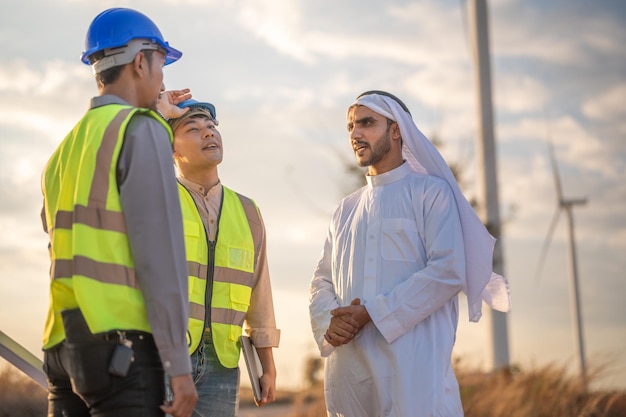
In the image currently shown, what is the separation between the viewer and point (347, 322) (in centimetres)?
502

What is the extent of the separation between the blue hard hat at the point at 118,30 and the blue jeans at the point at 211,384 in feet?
5.55

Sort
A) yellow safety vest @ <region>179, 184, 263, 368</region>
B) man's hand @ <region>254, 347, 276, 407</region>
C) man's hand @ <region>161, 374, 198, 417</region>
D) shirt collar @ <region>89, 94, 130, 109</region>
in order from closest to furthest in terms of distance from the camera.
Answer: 1. man's hand @ <region>161, 374, 198, 417</region>
2. shirt collar @ <region>89, 94, 130, 109</region>
3. yellow safety vest @ <region>179, 184, 263, 368</region>
4. man's hand @ <region>254, 347, 276, 407</region>

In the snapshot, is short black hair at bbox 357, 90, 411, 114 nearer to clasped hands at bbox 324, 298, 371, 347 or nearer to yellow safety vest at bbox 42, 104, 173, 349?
clasped hands at bbox 324, 298, 371, 347

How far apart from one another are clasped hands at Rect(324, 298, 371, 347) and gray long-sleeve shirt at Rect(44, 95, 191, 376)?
2.00 metres

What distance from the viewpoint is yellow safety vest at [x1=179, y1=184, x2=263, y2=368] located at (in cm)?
470

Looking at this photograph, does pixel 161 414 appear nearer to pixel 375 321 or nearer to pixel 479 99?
pixel 375 321

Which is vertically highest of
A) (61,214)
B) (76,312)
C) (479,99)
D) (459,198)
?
(479,99)

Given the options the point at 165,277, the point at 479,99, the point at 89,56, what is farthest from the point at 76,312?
the point at 479,99

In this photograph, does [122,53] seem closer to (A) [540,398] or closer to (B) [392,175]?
(B) [392,175]

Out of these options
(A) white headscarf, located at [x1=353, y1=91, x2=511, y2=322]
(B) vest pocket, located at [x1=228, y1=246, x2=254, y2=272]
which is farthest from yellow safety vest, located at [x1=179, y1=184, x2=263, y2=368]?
(A) white headscarf, located at [x1=353, y1=91, x2=511, y2=322]

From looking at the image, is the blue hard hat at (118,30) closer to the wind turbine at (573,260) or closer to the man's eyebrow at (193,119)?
the man's eyebrow at (193,119)

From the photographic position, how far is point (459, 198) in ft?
17.3

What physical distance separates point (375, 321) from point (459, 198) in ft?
2.89

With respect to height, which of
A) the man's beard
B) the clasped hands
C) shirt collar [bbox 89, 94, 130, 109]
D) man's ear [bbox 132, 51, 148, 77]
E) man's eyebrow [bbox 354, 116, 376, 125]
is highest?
man's eyebrow [bbox 354, 116, 376, 125]
